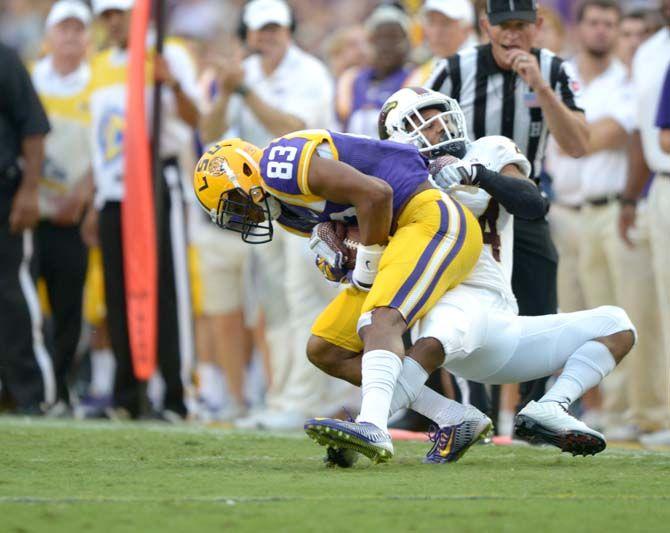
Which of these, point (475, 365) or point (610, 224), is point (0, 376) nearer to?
point (610, 224)

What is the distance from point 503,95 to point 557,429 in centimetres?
189

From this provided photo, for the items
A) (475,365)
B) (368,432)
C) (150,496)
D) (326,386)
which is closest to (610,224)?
(326,386)

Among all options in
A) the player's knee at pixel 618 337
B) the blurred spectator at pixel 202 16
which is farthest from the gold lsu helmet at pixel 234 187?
the blurred spectator at pixel 202 16

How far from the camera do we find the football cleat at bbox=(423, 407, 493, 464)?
5359 mm

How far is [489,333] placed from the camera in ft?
17.6

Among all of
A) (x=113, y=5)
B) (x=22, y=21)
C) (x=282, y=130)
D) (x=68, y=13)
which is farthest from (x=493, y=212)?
(x=22, y=21)

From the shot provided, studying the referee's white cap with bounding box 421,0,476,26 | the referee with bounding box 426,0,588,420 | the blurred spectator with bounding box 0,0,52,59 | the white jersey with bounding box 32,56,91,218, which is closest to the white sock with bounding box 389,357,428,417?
the referee with bounding box 426,0,588,420

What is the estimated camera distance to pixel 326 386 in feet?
29.1

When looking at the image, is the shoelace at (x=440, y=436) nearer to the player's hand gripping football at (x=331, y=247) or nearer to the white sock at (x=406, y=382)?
the white sock at (x=406, y=382)

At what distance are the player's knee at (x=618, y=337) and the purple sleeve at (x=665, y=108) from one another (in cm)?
211

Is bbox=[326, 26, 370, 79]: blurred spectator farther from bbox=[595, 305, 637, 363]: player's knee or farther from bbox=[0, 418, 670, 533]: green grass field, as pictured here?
bbox=[595, 305, 637, 363]: player's knee

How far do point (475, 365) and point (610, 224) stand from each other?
3218 mm

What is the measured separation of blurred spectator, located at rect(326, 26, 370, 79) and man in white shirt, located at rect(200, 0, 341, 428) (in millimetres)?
1510

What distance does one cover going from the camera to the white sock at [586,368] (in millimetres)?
5324
